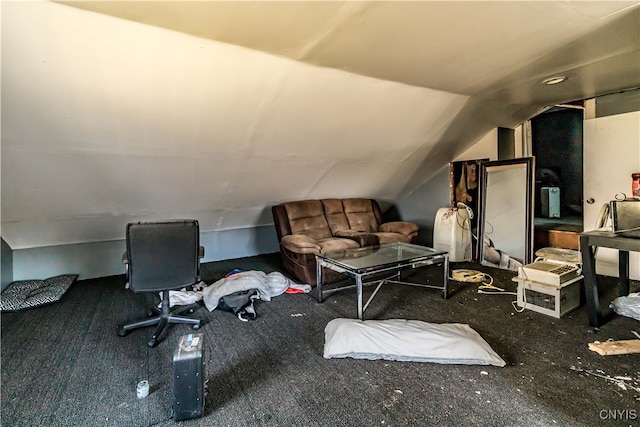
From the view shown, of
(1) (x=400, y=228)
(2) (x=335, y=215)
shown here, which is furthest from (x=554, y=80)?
(2) (x=335, y=215)

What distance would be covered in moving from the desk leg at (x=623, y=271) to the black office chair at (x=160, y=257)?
3507 mm

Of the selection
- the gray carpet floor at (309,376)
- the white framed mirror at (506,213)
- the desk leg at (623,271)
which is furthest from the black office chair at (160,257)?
the white framed mirror at (506,213)

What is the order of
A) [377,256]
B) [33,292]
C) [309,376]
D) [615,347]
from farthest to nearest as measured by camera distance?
[33,292]
[377,256]
[615,347]
[309,376]

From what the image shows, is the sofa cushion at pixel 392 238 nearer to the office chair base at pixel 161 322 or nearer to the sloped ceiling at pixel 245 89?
the sloped ceiling at pixel 245 89

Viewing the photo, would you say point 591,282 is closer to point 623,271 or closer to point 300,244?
point 623,271

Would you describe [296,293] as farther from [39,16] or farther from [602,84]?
[602,84]

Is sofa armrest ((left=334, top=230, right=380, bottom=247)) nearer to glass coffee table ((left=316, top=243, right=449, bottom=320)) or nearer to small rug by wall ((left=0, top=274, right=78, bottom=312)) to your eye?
glass coffee table ((left=316, top=243, right=449, bottom=320))

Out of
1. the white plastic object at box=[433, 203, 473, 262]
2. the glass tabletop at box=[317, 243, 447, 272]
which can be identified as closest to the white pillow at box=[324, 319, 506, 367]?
the glass tabletop at box=[317, 243, 447, 272]

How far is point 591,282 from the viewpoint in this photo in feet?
7.55

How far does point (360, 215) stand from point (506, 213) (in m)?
1.93

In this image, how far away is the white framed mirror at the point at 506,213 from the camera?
3.86 m

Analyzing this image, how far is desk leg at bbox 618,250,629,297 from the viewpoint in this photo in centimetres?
266

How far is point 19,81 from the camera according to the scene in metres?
2.00

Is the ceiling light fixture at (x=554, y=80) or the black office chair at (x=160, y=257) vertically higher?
the ceiling light fixture at (x=554, y=80)
